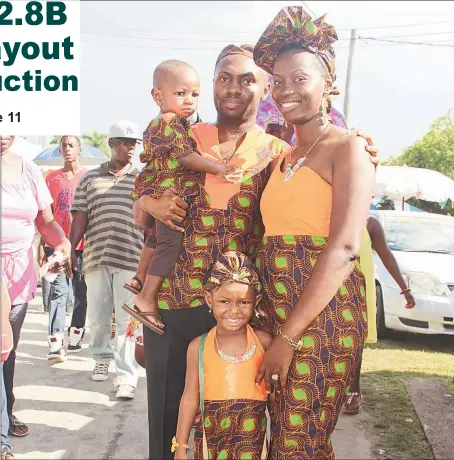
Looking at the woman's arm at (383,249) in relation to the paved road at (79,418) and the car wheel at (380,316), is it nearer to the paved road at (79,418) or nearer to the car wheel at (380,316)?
the car wheel at (380,316)

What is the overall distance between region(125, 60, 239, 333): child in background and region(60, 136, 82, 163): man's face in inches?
141

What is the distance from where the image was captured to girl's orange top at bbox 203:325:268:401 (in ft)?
6.91

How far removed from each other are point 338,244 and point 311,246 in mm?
122

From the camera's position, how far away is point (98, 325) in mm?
4879

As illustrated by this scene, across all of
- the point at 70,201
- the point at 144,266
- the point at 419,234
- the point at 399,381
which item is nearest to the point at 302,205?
the point at 144,266

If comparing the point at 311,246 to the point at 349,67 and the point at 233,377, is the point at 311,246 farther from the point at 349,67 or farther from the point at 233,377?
the point at 349,67

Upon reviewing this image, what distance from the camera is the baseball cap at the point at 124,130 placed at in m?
4.67

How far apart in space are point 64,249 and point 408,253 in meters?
1.90

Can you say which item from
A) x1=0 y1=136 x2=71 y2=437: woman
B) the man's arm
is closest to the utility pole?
the man's arm

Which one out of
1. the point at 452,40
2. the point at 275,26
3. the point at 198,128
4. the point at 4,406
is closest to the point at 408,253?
the point at 452,40

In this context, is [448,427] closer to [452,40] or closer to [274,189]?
[452,40]

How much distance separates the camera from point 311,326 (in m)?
1.89

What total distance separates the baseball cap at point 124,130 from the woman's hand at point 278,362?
3098mm

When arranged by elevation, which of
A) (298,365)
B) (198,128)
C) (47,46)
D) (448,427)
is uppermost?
(47,46)
